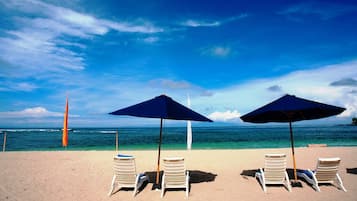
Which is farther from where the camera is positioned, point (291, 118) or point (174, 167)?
point (291, 118)

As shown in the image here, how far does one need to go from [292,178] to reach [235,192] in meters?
2.08

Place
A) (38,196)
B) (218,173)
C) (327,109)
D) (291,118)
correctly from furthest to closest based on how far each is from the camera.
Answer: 1. (218,173)
2. (291,118)
3. (327,109)
4. (38,196)

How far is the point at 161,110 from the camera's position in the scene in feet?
17.9

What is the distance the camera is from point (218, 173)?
24.8ft

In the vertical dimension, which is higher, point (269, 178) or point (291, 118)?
point (291, 118)

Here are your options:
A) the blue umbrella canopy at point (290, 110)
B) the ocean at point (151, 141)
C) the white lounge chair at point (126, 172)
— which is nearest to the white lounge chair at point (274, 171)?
the blue umbrella canopy at point (290, 110)

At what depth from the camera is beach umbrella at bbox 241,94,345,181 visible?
5.56m

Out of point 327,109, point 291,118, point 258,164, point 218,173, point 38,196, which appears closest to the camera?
point 38,196

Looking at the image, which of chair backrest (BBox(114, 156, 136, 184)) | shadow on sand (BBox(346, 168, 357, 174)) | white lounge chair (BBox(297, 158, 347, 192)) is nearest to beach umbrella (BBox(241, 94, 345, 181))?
white lounge chair (BBox(297, 158, 347, 192))

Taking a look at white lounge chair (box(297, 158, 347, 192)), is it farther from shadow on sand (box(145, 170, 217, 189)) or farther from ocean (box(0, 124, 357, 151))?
ocean (box(0, 124, 357, 151))

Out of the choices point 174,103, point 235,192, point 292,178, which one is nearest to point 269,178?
point 235,192

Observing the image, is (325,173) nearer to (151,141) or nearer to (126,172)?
(126,172)

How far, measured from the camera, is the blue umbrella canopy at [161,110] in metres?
5.37

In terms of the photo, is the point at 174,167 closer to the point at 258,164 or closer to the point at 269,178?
the point at 269,178
